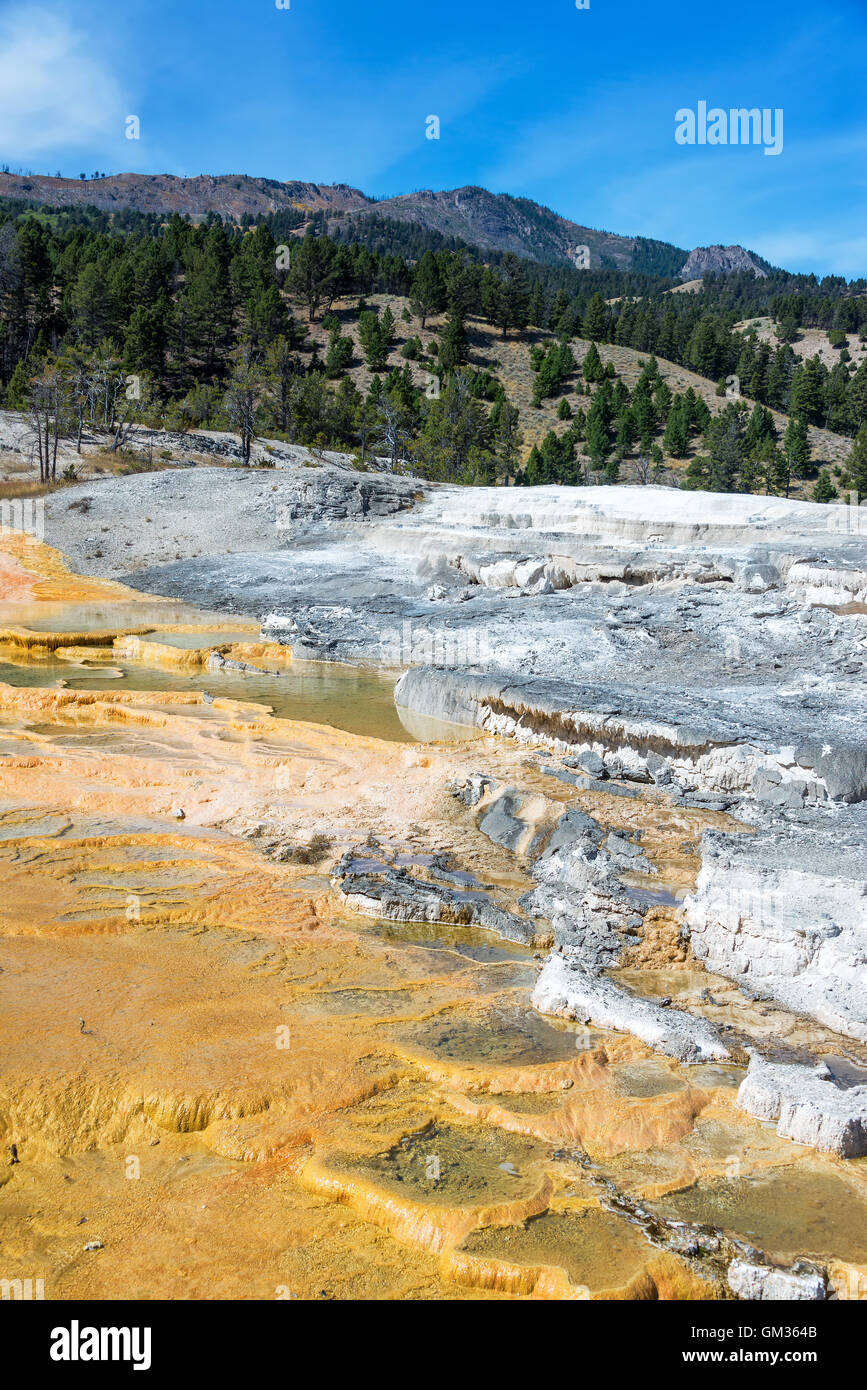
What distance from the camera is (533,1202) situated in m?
3.94

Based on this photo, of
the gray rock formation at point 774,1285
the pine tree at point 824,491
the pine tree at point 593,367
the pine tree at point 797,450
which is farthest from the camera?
the pine tree at point 593,367

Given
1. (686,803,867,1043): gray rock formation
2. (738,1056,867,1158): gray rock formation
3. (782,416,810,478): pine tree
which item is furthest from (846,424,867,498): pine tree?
(738,1056,867,1158): gray rock formation

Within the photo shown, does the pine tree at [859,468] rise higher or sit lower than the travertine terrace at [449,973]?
higher

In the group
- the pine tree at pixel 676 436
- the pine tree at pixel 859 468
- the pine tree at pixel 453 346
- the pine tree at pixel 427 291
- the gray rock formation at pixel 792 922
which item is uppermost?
the pine tree at pixel 427 291

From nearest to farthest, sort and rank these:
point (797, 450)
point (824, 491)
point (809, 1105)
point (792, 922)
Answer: point (809, 1105)
point (792, 922)
point (824, 491)
point (797, 450)

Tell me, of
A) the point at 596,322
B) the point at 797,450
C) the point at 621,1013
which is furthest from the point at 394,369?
the point at 621,1013

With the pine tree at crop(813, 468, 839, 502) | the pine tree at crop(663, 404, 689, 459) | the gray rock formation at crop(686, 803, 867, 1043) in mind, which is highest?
the pine tree at crop(663, 404, 689, 459)

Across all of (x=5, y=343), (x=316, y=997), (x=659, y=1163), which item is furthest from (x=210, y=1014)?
(x=5, y=343)

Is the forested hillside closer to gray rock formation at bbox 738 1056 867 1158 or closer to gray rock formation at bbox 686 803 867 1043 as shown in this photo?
gray rock formation at bbox 686 803 867 1043

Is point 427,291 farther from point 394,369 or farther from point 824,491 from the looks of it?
A: point 824,491

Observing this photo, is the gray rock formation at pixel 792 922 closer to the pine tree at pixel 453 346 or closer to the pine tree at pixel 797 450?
the pine tree at pixel 797 450

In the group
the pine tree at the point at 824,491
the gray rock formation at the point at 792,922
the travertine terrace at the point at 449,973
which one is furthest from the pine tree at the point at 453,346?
the gray rock formation at the point at 792,922

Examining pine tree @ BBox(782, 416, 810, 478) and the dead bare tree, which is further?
pine tree @ BBox(782, 416, 810, 478)

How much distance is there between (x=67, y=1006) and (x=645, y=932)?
4.17 meters
